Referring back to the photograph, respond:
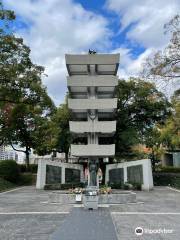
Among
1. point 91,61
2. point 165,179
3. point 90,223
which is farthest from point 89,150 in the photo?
point 90,223

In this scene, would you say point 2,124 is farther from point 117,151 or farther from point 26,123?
point 117,151

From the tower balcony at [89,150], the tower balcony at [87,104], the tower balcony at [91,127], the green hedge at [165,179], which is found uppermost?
the tower balcony at [87,104]

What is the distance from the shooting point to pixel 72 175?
44.1 metres

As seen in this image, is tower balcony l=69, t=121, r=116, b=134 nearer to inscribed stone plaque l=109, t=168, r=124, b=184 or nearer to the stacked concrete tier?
Answer: the stacked concrete tier

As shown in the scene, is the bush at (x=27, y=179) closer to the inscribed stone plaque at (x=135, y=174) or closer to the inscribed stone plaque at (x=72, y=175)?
the inscribed stone plaque at (x=72, y=175)

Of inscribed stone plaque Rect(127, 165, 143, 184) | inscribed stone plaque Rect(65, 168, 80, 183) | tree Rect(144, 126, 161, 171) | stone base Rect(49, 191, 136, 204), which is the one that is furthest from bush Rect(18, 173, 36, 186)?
stone base Rect(49, 191, 136, 204)

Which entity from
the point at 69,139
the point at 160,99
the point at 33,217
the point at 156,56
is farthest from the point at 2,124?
the point at 33,217

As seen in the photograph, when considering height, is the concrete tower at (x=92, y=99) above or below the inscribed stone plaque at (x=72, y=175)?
above

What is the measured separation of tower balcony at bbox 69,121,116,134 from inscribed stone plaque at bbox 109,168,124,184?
696cm

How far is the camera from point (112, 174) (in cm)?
4447

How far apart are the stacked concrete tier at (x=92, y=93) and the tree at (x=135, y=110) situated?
8859 millimetres

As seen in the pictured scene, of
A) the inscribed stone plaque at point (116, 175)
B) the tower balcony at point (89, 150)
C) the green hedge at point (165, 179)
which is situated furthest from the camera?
the green hedge at point (165, 179)

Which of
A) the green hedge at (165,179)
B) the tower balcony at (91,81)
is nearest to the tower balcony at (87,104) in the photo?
the tower balcony at (91,81)

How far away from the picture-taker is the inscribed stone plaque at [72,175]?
42941mm
